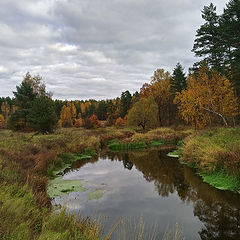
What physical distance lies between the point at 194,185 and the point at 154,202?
11.2 feet

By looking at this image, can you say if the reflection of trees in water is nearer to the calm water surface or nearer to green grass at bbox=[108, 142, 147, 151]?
the calm water surface

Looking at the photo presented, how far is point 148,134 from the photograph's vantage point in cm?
3250

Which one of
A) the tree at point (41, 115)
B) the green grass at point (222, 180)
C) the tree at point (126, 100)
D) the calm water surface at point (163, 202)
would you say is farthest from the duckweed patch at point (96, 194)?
the tree at point (126, 100)

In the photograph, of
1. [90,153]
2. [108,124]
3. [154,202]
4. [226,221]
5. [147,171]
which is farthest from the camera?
[108,124]

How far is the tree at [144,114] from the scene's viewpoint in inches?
1544

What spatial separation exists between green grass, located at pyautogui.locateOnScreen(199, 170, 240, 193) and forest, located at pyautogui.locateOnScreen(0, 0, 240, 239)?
5cm

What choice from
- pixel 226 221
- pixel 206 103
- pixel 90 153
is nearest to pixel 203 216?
pixel 226 221

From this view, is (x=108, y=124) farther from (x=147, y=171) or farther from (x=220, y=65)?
(x=147, y=171)

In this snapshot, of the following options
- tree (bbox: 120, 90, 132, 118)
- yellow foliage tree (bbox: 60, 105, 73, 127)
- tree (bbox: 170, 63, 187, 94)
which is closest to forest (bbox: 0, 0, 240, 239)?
tree (bbox: 170, 63, 187, 94)

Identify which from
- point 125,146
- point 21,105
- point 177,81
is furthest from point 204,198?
point 177,81

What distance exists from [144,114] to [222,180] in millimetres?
28727

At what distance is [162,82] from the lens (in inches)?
1794

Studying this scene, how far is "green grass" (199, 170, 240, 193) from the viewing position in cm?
1027

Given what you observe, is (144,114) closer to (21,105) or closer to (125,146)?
(125,146)
